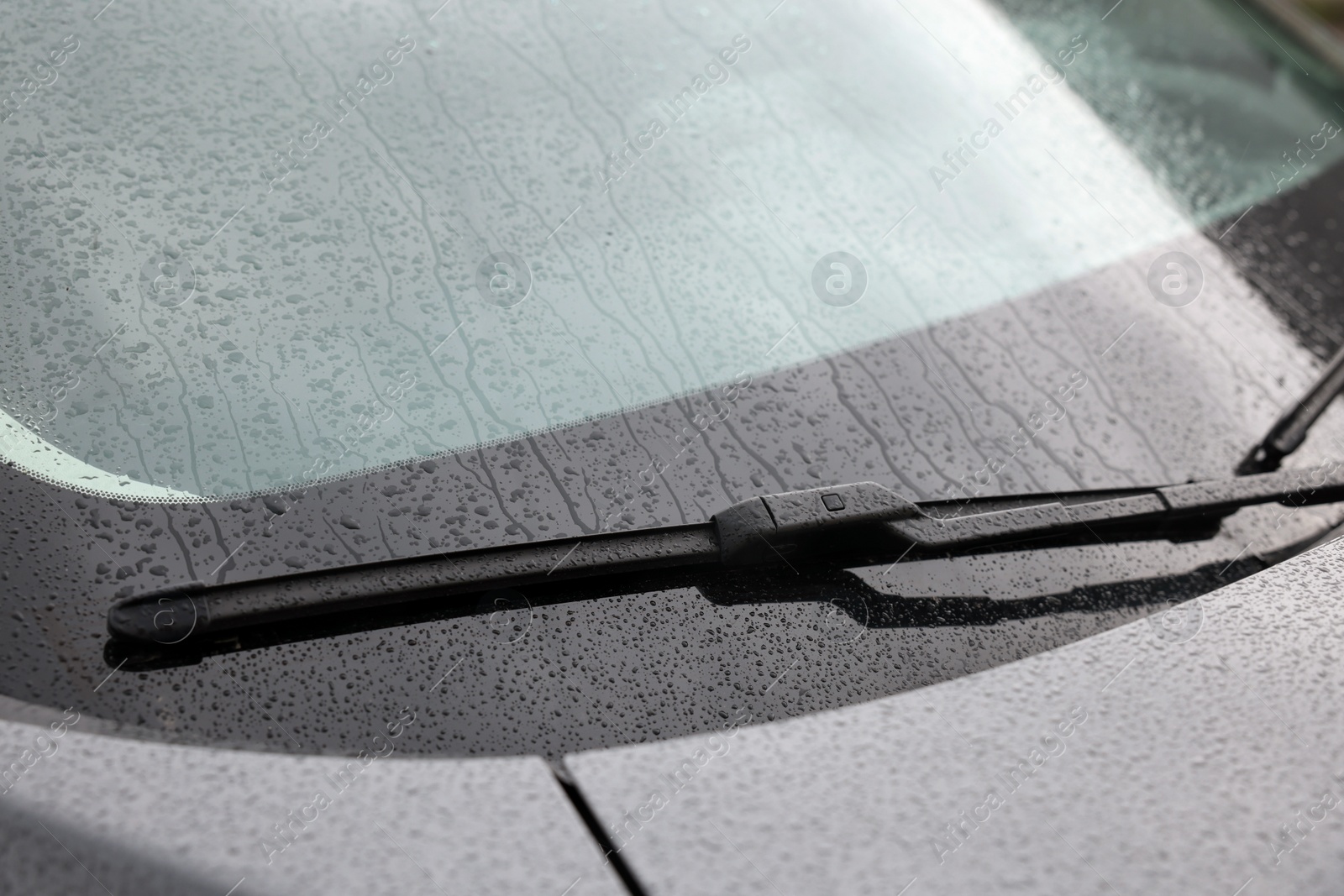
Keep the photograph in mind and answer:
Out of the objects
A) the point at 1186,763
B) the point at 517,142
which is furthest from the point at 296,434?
the point at 1186,763

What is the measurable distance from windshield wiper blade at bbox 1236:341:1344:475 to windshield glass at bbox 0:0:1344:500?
352 millimetres

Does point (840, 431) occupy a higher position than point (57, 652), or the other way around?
point (840, 431)

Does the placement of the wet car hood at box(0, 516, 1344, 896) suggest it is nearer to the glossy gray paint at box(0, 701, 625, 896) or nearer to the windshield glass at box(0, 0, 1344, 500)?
the glossy gray paint at box(0, 701, 625, 896)

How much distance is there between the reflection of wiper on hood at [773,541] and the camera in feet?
3.12

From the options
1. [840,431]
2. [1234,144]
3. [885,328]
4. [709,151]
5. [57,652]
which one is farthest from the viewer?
[1234,144]

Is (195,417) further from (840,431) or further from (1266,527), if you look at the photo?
(1266,527)

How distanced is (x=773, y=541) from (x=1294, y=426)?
82 centimetres

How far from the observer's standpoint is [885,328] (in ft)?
4.57

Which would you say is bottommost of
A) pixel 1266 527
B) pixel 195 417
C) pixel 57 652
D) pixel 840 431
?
pixel 57 652

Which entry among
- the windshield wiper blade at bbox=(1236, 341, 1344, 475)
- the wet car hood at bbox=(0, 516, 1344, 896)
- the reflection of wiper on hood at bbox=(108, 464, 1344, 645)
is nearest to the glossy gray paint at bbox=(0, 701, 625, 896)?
the wet car hood at bbox=(0, 516, 1344, 896)

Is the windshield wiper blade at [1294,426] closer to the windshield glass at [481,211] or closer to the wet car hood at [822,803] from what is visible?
the windshield glass at [481,211]

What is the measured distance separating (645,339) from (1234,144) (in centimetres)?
131

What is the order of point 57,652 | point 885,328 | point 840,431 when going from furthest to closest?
point 885,328 < point 840,431 < point 57,652

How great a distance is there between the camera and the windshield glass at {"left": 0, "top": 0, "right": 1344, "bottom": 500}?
111 cm
